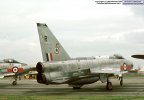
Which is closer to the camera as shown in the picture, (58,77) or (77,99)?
(77,99)

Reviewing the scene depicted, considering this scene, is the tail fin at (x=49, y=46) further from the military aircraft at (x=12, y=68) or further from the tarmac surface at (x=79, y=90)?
the military aircraft at (x=12, y=68)

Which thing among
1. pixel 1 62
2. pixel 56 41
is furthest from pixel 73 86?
pixel 1 62

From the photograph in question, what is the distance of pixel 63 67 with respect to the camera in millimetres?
24984

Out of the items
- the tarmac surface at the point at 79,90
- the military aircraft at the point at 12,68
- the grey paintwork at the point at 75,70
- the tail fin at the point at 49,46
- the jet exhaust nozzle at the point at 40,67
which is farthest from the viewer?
the military aircraft at the point at 12,68

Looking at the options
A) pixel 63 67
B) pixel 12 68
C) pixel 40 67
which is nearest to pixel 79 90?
pixel 63 67

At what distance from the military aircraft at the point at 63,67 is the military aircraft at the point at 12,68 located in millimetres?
11662

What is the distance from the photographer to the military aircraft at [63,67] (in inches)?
946

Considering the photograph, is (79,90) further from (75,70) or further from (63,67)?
(63,67)

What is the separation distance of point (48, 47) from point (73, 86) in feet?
17.6

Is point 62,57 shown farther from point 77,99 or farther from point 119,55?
point 119,55

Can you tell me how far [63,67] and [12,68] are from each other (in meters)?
14.8

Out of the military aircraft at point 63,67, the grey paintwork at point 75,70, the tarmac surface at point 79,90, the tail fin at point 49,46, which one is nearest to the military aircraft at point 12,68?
the tarmac surface at point 79,90

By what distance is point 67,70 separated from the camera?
2530 centimetres

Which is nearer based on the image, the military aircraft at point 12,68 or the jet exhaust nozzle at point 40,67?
the jet exhaust nozzle at point 40,67
